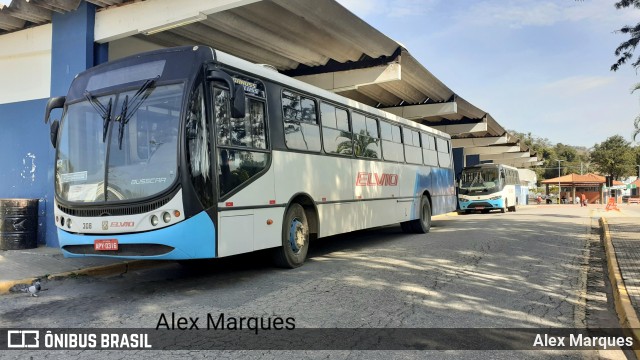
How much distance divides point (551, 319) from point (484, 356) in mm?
1657

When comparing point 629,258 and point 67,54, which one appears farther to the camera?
point 67,54

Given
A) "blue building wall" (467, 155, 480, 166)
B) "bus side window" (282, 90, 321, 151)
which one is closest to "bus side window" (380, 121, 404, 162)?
"bus side window" (282, 90, 321, 151)

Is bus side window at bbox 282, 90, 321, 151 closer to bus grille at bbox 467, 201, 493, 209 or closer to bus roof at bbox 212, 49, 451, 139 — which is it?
bus roof at bbox 212, 49, 451, 139

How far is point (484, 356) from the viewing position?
4160 mm

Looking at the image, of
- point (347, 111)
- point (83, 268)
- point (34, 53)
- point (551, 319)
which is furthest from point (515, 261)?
point (34, 53)

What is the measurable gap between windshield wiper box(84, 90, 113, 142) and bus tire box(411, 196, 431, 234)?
9502mm

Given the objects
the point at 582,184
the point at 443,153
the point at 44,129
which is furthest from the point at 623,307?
the point at 582,184

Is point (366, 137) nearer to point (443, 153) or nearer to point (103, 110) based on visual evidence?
point (103, 110)

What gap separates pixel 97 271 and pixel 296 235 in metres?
3.31

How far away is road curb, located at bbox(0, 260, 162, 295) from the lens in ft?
22.3

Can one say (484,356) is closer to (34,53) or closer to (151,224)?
Result: (151,224)

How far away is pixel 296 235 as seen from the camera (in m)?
7.96

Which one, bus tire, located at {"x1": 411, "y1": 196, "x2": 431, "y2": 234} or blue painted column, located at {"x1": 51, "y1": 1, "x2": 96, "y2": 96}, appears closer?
blue painted column, located at {"x1": 51, "y1": 1, "x2": 96, "y2": 96}

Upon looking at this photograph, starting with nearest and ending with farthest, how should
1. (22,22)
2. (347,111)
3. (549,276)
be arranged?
(549,276)
(347,111)
(22,22)
